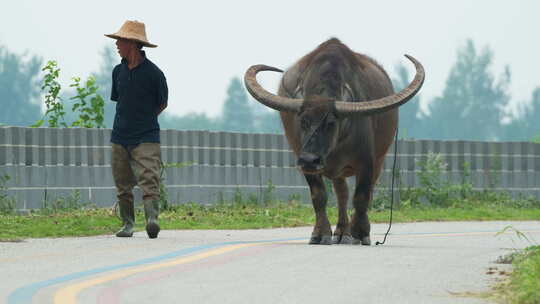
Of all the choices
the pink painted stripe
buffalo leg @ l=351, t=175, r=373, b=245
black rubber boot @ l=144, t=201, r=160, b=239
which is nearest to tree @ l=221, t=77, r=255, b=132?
buffalo leg @ l=351, t=175, r=373, b=245

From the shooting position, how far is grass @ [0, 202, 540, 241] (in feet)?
51.3

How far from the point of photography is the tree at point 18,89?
14162 cm

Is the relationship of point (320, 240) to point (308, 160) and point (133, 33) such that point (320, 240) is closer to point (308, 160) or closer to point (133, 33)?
point (308, 160)

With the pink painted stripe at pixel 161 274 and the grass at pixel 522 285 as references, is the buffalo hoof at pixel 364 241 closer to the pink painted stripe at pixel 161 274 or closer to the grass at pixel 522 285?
the pink painted stripe at pixel 161 274

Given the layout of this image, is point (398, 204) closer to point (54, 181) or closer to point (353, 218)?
point (54, 181)

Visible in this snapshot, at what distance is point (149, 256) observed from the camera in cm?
1174

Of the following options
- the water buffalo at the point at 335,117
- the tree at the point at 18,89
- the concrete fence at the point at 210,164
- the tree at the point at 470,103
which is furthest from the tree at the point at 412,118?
the water buffalo at the point at 335,117

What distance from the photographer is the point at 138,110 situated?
14.7m

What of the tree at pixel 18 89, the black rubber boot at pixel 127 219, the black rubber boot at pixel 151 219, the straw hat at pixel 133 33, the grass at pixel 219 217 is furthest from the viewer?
the tree at pixel 18 89

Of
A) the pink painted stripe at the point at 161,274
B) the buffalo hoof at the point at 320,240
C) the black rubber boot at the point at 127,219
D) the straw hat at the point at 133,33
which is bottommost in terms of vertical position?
the buffalo hoof at the point at 320,240

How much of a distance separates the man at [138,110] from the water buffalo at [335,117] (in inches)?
41.8

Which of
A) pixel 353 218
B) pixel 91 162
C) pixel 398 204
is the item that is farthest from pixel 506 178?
pixel 353 218

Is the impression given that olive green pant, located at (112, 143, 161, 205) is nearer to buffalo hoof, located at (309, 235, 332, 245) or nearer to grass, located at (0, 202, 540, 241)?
grass, located at (0, 202, 540, 241)

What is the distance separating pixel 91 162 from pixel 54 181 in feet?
2.78
